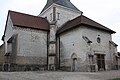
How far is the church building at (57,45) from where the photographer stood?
75.2ft

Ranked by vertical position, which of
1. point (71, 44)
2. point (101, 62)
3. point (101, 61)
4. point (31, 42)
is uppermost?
point (31, 42)

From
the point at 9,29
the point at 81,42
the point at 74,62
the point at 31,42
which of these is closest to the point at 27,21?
the point at 9,29

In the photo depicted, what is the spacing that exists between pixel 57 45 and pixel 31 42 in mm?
4391

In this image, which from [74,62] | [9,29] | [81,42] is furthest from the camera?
[9,29]

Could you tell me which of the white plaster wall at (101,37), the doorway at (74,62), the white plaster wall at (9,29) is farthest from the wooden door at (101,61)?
the white plaster wall at (9,29)

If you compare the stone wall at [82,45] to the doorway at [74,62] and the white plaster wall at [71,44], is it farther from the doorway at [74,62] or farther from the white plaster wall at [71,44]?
the doorway at [74,62]

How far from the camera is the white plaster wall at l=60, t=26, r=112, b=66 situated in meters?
22.4

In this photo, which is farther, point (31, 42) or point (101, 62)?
point (31, 42)

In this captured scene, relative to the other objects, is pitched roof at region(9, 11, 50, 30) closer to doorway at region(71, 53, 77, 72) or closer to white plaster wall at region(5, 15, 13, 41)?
white plaster wall at region(5, 15, 13, 41)

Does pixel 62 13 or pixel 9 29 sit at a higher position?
pixel 62 13

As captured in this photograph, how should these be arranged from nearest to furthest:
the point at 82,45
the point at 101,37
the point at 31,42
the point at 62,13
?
the point at 82,45 < the point at 101,37 < the point at 31,42 < the point at 62,13

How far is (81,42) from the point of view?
2259cm

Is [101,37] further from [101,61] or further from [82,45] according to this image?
[82,45]

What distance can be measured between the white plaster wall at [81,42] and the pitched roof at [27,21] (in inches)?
185
